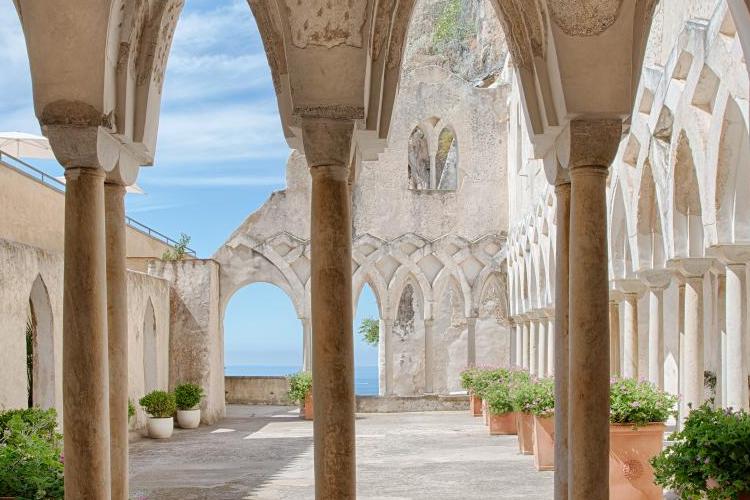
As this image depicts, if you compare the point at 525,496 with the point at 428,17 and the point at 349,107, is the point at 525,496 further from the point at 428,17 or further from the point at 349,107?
the point at 428,17

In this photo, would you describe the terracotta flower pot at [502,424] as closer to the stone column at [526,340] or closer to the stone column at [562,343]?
the stone column at [526,340]

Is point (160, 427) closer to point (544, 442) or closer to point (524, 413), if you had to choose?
point (524, 413)

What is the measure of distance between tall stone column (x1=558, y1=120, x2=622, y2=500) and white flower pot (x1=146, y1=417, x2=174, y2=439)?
Answer: 1257 cm

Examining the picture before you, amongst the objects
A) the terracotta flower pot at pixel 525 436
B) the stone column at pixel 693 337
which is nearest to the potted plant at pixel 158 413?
the terracotta flower pot at pixel 525 436

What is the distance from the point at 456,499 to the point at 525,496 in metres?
0.69

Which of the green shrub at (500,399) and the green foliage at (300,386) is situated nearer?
the green shrub at (500,399)

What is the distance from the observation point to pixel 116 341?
6.76 m

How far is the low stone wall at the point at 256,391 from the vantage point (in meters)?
24.0

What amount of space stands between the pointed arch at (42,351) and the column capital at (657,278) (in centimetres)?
792

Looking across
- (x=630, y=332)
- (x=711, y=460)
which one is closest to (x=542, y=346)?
(x=630, y=332)

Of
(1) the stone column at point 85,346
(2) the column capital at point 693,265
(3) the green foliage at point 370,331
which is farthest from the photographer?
(3) the green foliage at point 370,331

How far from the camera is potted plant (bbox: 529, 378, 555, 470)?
11203 millimetres

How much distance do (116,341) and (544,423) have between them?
19.9ft

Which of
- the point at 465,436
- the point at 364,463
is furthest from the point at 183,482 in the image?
the point at 465,436
